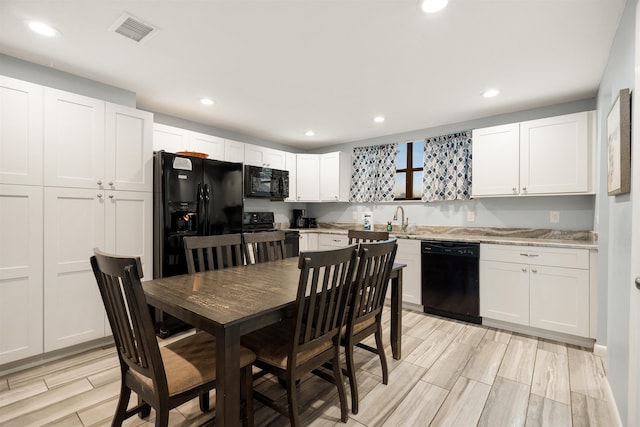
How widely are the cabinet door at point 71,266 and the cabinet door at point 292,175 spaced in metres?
2.78

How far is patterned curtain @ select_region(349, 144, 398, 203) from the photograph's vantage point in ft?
14.8

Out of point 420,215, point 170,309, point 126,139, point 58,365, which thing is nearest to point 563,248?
point 420,215

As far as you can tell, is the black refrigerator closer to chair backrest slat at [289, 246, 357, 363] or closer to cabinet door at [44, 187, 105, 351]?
cabinet door at [44, 187, 105, 351]

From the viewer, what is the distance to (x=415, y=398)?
1.95 metres

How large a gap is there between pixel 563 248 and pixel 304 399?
2.68 m

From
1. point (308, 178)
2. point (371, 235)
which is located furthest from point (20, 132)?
point (308, 178)

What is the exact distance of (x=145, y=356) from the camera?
48.5 inches

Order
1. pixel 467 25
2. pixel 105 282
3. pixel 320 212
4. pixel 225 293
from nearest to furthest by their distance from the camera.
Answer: pixel 105 282
pixel 225 293
pixel 467 25
pixel 320 212

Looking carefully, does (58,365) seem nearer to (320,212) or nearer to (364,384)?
(364,384)

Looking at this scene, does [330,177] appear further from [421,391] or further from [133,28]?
[421,391]

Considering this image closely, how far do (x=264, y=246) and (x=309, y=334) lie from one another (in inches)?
48.5

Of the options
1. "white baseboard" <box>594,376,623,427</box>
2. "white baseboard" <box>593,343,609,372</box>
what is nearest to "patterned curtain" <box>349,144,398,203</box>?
"white baseboard" <box>593,343,609,372</box>

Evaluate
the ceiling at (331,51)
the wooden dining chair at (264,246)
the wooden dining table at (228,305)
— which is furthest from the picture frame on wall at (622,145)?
the wooden dining chair at (264,246)

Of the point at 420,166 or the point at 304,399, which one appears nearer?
the point at 304,399
